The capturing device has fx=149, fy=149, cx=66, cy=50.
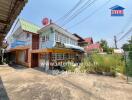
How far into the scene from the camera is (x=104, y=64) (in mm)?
14211

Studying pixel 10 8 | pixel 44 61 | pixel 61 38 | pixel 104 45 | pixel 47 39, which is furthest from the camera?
pixel 104 45

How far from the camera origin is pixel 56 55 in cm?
1886

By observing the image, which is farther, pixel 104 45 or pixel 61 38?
pixel 104 45

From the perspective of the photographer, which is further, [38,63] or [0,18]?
[38,63]

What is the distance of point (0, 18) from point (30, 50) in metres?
16.0

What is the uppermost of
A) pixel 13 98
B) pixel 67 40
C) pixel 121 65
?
pixel 67 40

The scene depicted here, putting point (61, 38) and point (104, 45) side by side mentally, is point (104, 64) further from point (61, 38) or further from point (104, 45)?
point (104, 45)

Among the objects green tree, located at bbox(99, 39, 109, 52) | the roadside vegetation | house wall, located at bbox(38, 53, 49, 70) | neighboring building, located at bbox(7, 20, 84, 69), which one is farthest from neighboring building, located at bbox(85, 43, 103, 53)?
green tree, located at bbox(99, 39, 109, 52)

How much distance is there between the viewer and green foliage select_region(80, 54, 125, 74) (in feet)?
45.8

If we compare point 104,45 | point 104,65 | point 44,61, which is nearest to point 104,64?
point 104,65

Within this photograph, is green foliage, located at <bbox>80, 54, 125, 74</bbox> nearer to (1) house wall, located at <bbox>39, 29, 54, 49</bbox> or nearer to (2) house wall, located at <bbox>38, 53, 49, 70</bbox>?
(2) house wall, located at <bbox>38, 53, 49, 70</bbox>

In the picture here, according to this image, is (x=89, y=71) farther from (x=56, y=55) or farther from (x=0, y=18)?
(x=0, y=18)

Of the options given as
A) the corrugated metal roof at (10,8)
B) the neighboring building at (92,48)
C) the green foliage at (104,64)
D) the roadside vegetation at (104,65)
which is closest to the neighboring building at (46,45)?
the roadside vegetation at (104,65)

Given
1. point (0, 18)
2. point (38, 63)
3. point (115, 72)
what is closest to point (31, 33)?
point (38, 63)
